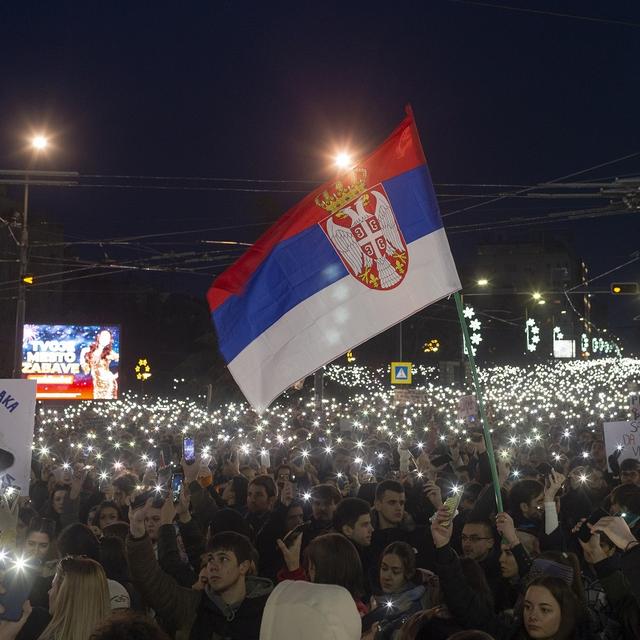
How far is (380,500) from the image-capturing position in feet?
25.5

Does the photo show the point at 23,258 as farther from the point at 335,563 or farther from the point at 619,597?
the point at 619,597

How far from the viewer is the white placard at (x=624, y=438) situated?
13.1 m

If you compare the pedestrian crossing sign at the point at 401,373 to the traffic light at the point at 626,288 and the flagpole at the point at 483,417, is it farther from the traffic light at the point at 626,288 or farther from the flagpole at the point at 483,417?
the flagpole at the point at 483,417

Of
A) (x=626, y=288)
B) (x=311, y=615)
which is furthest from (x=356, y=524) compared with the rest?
(x=626, y=288)

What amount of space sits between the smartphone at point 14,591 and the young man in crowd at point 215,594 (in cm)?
70

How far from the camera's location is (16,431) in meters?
10.6

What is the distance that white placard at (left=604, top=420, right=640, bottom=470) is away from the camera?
13055 mm

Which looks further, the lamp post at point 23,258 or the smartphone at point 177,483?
the lamp post at point 23,258

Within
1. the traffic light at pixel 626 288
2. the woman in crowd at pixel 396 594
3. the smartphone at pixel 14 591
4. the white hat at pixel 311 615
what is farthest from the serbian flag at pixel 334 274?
the traffic light at pixel 626 288

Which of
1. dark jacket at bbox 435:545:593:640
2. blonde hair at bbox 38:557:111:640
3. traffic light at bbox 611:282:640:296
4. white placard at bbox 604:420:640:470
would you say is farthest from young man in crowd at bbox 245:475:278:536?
traffic light at bbox 611:282:640:296

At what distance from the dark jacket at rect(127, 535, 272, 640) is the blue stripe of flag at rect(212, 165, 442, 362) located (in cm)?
252

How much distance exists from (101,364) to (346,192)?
34712 mm

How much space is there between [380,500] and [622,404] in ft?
71.7

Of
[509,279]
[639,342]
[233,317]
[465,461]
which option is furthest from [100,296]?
[639,342]
